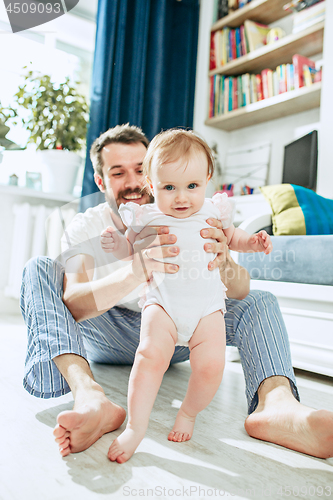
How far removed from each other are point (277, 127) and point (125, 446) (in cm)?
241

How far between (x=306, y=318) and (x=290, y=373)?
1.77 ft

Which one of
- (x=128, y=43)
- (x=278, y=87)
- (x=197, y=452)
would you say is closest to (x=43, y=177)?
(x=128, y=43)

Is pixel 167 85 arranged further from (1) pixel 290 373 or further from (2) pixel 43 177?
(1) pixel 290 373

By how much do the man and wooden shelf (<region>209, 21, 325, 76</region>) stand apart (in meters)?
1.72

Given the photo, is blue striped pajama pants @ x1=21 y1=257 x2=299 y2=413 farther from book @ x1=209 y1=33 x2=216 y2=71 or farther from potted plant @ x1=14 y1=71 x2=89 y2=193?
book @ x1=209 y1=33 x2=216 y2=71

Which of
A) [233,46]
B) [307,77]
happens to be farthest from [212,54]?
[307,77]

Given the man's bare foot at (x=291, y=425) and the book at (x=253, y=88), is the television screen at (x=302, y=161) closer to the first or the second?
the book at (x=253, y=88)

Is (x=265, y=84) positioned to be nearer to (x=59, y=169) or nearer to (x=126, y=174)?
(x=59, y=169)

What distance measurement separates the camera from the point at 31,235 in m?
2.39

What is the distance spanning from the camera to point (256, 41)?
2.49m

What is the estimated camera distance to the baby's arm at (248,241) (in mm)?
870

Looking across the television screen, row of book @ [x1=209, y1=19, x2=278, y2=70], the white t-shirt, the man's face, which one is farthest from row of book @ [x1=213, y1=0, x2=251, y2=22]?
the white t-shirt

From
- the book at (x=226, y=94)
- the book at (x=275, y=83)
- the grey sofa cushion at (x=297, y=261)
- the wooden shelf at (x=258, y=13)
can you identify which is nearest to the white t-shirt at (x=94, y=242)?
the grey sofa cushion at (x=297, y=261)

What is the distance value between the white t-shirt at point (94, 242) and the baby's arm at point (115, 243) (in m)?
0.22
